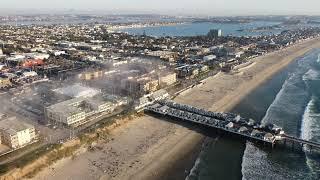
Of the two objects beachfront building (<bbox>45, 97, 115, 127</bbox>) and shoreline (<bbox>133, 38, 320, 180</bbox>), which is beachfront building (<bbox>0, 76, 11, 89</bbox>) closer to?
beachfront building (<bbox>45, 97, 115, 127</bbox>)

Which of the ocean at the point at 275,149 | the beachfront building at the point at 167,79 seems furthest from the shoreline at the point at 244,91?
the beachfront building at the point at 167,79

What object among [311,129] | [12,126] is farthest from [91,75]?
[311,129]

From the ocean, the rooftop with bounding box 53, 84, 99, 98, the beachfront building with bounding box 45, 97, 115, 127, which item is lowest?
the ocean

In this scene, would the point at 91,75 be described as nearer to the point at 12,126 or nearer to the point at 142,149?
the point at 12,126

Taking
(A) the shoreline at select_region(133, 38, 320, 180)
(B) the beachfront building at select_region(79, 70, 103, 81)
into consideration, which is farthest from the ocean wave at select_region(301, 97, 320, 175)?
(B) the beachfront building at select_region(79, 70, 103, 81)

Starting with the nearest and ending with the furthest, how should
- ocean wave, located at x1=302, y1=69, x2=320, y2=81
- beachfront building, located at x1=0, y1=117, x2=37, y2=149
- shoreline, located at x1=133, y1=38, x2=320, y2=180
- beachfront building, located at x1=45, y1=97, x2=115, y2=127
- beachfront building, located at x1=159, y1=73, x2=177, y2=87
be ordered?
beachfront building, located at x1=0, y1=117, x2=37, y2=149 < shoreline, located at x1=133, y1=38, x2=320, y2=180 < beachfront building, located at x1=45, y1=97, x2=115, y2=127 < beachfront building, located at x1=159, y1=73, x2=177, y2=87 < ocean wave, located at x1=302, y1=69, x2=320, y2=81

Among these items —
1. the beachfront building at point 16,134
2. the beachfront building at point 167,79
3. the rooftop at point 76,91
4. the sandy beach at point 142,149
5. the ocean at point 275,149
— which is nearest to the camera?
the sandy beach at point 142,149

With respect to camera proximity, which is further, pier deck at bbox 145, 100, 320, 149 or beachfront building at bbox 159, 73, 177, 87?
beachfront building at bbox 159, 73, 177, 87

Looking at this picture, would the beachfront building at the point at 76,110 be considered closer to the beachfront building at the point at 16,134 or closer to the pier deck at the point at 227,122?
the beachfront building at the point at 16,134

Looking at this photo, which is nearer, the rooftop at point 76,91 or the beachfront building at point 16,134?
the beachfront building at point 16,134
